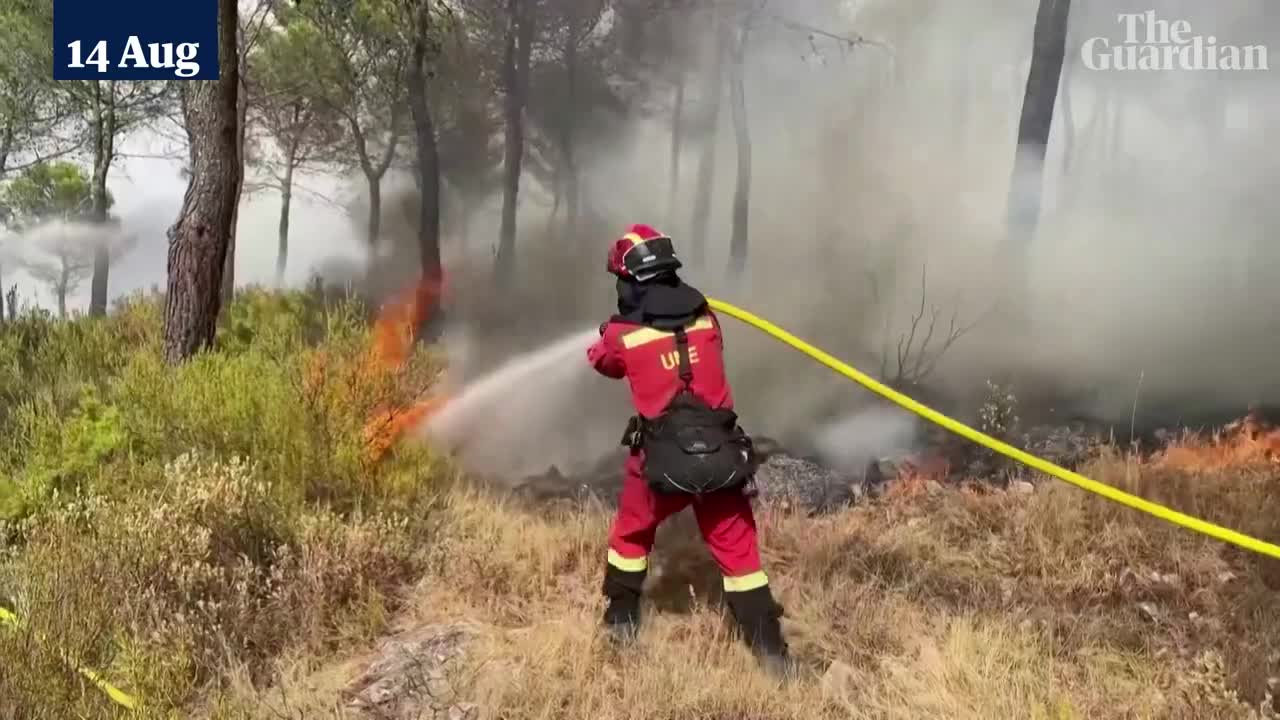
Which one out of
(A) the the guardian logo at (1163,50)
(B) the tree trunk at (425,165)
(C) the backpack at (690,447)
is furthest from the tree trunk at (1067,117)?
(B) the tree trunk at (425,165)

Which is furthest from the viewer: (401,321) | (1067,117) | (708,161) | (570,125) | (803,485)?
(570,125)

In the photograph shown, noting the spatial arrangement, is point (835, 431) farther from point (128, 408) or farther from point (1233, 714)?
point (128, 408)

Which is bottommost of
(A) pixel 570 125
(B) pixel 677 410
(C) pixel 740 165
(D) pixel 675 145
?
(B) pixel 677 410

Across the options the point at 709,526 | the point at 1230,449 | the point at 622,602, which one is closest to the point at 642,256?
the point at 709,526

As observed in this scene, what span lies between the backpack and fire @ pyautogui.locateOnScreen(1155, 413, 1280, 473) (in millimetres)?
3494

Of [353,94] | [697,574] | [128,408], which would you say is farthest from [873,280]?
[353,94]

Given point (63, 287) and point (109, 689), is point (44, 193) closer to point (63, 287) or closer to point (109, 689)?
point (63, 287)

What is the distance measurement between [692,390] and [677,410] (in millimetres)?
96

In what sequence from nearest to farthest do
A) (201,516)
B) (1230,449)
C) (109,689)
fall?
(109,689)
(201,516)
(1230,449)

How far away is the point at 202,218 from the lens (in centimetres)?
580

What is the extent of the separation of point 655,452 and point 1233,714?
2.07 m

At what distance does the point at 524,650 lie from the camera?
3146 mm

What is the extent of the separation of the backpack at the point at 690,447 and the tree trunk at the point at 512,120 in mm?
4299

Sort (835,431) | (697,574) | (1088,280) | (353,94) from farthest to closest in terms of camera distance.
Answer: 1. (353,94)
2. (1088,280)
3. (835,431)
4. (697,574)
